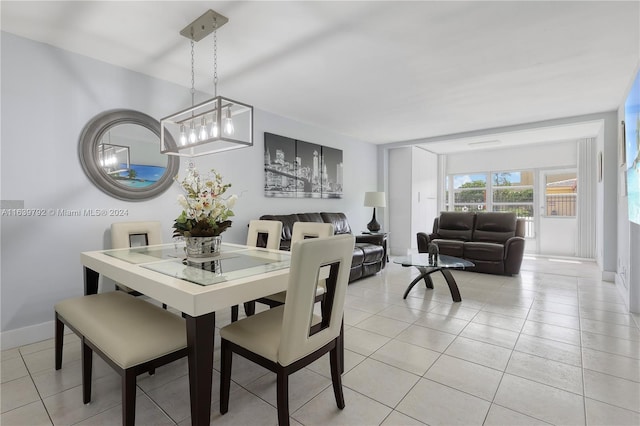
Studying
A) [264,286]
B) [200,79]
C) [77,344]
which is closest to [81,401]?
A: [77,344]

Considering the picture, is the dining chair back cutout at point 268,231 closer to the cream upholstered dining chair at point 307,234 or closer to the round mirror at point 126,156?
the cream upholstered dining chair at point 307,234

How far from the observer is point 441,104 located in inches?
165

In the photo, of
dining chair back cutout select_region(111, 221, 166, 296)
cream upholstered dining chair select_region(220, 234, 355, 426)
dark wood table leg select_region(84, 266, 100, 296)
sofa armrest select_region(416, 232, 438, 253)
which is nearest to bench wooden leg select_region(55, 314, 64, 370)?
dark wood table leg select_region(84, 266, 100, 296)

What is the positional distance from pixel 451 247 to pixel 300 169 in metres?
2.80

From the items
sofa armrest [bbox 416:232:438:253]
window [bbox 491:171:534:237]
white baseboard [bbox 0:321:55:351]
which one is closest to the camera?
white baseboard [bbox 0:321:55:351]

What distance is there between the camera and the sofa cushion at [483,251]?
4750 millimetres

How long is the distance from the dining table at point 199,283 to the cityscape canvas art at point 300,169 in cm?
246

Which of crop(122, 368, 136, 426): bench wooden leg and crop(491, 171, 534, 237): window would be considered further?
crop(491, 171, 534, 237): window

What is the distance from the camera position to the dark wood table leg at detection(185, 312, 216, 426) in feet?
4.39

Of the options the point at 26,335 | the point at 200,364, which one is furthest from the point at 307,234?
the point at 26,335

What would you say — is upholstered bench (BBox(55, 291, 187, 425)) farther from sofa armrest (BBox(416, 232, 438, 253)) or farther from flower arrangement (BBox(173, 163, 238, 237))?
sofa armrest (BBox(416, 232, 438, 253))

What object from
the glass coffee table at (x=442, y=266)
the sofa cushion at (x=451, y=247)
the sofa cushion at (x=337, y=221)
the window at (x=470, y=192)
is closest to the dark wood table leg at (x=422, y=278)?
the glass coffee table at (x=442, y=266)

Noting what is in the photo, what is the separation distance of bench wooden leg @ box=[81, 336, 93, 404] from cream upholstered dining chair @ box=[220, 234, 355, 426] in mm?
756

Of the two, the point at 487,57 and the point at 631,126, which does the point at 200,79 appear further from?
the point at 631,126
